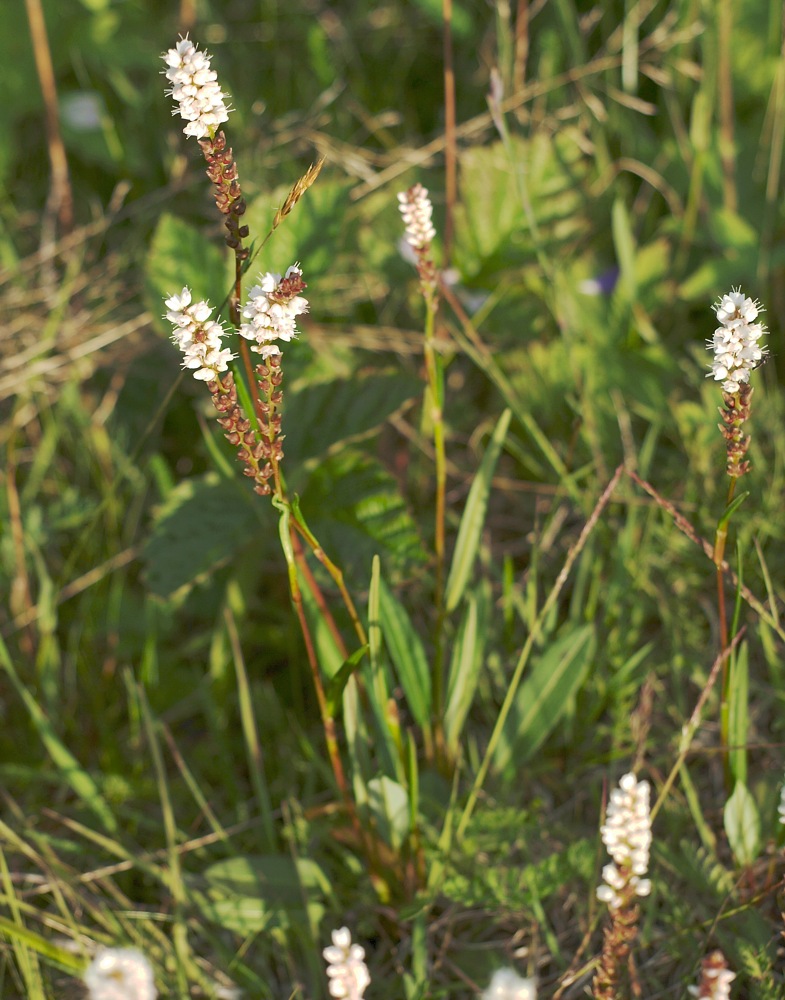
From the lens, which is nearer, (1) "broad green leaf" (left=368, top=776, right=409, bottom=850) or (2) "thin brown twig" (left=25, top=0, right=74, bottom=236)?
(1) "broad green leaf" (left=368, top=776, right=409, bottom=850)

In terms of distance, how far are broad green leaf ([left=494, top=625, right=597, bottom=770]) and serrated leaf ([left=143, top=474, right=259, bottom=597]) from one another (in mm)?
522

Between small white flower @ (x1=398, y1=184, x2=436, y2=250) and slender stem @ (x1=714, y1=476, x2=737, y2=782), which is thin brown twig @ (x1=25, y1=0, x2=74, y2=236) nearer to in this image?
small white flower @ (x1=398, y1=184, x2=436, y2=250)

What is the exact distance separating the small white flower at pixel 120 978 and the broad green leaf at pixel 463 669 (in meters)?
0.71

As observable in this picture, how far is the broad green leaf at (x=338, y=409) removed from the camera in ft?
5.68

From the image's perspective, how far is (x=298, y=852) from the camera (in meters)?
1.57

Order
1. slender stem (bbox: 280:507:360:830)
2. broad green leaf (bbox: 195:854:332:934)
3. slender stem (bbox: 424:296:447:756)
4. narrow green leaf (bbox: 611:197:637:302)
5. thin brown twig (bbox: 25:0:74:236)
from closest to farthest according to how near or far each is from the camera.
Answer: slender stem (bbox: 280:507:360:830) → slender stem (bbox: 424:296:447:756) → broad green leaf (bbox: 195:854:332:934) → narrow green leaf (bbox: 611:197:637:302) → thin brown twig (bbox: 25:0:74:236)

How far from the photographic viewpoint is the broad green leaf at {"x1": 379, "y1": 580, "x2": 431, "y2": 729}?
1.52 m

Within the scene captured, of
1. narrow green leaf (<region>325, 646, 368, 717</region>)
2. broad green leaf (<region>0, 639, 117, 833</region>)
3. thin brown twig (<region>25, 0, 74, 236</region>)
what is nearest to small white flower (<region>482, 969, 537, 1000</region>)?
narrow green leaf (<region>325, 646, 368, 717</region>)

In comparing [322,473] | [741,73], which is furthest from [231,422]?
[741,73]

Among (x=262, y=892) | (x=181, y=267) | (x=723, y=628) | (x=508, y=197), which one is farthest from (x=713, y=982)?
(x=508, y=197)

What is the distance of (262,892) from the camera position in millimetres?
1488

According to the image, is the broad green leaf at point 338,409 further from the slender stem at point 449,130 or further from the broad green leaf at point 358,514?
the slender stem at point 449,130

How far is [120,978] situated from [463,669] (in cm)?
74

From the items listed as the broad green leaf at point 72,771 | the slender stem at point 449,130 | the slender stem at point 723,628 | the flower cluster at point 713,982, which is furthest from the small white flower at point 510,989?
the slender stem at point 449,130
